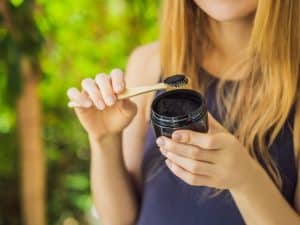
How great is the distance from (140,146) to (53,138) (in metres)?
0.76

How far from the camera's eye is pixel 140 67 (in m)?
1.26

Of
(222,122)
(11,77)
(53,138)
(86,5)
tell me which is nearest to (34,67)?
(11,77)

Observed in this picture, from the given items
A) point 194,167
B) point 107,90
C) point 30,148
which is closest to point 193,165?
point 194,167

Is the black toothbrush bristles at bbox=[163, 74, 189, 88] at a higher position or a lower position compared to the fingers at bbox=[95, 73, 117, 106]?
higher

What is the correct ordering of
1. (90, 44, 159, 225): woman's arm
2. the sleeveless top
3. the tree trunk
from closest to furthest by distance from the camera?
the sleeveless top < (90, 44, 159, 225): woman's arm < the tree trunk

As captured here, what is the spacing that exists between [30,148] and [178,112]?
2.92 feet

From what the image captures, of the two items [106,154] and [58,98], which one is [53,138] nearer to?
[58,98]

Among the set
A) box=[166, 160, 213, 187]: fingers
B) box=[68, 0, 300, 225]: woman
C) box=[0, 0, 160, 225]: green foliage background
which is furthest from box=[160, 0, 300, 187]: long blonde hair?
box=[0, 0, 160, 225]: green foliage background

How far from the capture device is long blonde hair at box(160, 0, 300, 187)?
1.03 metres

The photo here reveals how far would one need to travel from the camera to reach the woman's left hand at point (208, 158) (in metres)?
0.82

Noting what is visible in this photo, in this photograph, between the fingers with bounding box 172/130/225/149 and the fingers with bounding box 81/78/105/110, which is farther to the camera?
the fingers with bounding box 81/78/105/110

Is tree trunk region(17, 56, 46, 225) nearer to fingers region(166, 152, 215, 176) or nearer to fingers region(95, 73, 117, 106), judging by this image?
fingers region(95, 73, 117, 106)

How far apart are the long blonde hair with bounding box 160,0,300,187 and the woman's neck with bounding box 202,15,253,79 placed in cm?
3

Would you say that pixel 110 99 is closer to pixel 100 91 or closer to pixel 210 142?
pixel 100 91
